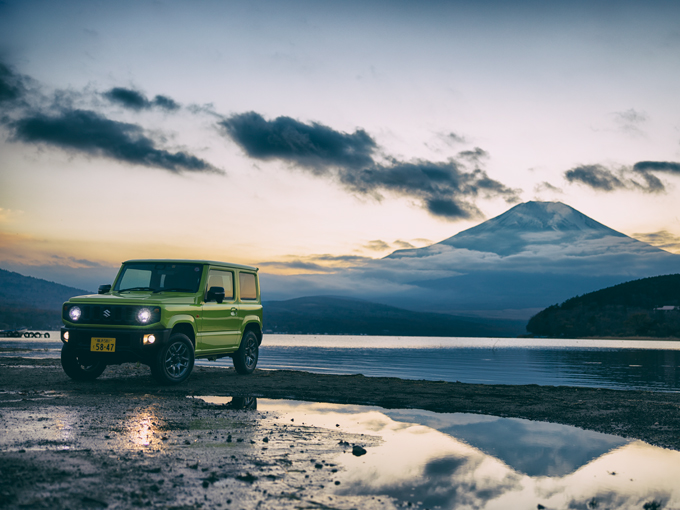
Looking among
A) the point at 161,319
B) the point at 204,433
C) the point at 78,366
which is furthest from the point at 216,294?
the point at 204,433

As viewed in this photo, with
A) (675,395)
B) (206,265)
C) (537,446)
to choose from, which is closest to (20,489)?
(537,446)

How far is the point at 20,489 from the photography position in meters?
4.32

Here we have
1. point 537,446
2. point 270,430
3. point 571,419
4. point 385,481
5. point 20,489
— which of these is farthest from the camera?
point 571,419

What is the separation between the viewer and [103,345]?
11719 mm

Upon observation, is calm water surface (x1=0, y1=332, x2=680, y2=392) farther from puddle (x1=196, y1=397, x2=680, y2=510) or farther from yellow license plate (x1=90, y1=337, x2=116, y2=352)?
puddle (x1=196, y1=397, x2=680, y2=510)

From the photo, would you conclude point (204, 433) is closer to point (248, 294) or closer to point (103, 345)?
point (103, 345)

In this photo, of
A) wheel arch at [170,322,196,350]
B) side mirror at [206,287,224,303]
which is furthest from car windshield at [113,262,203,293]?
wheel arch at [170,322,196,350]

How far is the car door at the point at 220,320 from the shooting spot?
1316cm

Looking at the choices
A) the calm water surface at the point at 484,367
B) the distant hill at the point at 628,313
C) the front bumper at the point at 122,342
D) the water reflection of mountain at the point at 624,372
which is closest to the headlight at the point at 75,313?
the front bumper at the point at 122,342

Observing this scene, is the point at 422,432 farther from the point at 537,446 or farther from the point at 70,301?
the point at 70,301

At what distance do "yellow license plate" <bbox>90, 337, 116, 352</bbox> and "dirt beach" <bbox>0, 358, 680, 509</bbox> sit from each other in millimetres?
847

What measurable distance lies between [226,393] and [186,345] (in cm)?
178

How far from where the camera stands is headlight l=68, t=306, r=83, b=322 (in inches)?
477

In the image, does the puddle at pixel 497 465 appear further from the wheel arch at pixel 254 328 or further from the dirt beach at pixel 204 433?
the wheel arch at pixel 254 328
